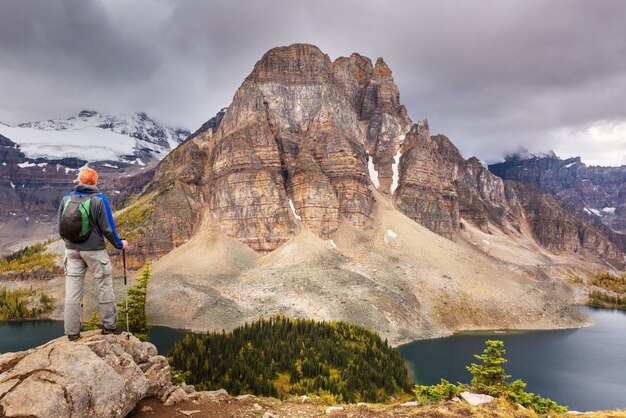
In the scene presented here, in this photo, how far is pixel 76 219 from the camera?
11211mm

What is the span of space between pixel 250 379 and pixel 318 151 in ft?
295

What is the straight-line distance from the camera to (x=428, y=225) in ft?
431

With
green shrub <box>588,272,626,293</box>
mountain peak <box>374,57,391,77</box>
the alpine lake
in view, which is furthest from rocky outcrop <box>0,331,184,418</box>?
green shrub <box>588,272,626,293</box>

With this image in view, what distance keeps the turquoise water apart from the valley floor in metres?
41.5

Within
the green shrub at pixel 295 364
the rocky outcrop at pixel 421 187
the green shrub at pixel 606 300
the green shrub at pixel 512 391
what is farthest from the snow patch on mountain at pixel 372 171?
the green shrub at pixel 512 391

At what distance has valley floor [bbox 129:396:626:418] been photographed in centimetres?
1185

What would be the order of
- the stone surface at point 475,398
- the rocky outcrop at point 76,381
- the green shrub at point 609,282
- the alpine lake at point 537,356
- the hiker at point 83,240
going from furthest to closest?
the green shrub at point 609,282 → the alpine lake at point 537,356 → the stone surface at point 475,398 → the hiker at point 83,240 → the rocky outcrop at point 76,381

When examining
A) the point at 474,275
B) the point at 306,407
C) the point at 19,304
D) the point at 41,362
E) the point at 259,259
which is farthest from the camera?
the point at 259,259

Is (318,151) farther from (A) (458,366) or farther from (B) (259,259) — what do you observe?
(A) (458,366)

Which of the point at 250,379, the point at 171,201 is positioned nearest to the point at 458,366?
the point at 250,379

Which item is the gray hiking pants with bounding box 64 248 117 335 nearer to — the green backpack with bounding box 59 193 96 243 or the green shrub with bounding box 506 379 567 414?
the green backpack with bounding box 59 193 96 243

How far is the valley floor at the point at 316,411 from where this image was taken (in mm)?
11848

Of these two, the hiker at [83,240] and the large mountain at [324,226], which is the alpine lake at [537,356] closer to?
the large mountain at [324,226]

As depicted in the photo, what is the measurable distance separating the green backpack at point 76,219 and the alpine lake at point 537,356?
49.5m
